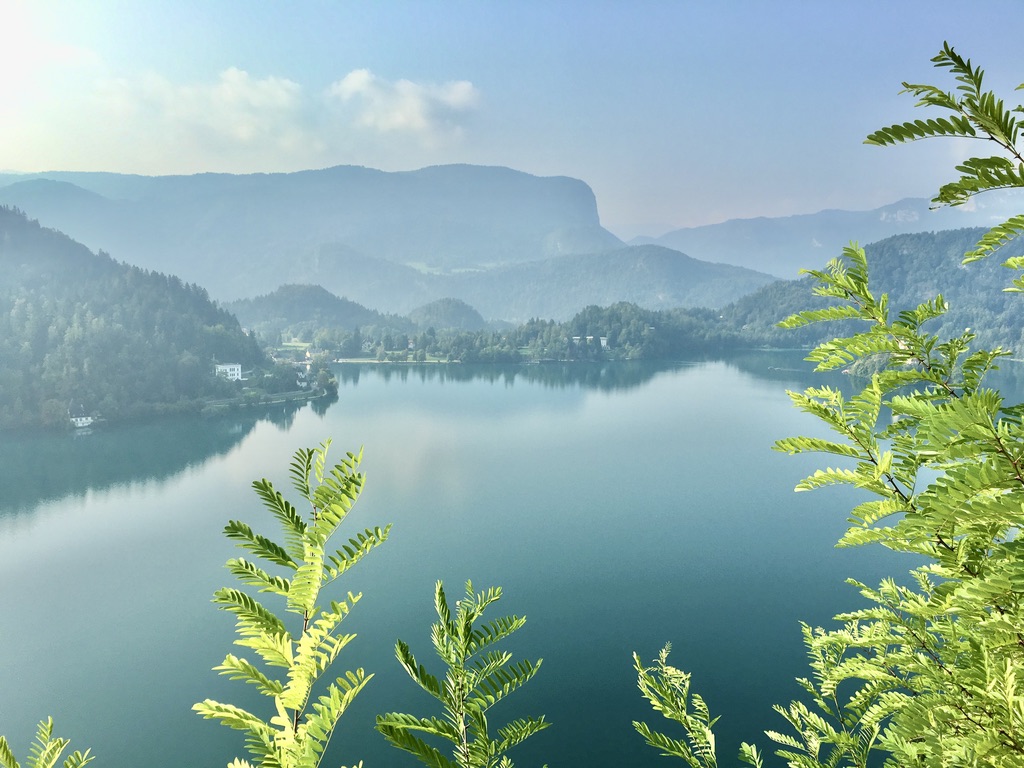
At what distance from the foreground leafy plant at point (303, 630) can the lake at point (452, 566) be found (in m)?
6.96

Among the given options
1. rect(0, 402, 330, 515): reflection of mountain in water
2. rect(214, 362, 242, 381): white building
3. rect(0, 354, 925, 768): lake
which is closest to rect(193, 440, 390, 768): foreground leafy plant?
rect(0, 354, 925, 768): lake

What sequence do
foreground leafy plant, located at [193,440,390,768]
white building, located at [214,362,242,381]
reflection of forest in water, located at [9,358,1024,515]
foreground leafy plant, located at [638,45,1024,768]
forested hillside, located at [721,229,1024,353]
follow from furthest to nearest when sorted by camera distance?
forested hillside, located at [721,229,1024,353]
white building, located at [214,362,242,381]
reflection of forest in water, located at [9,358,1024,515]
foreground leafy plant, located at [638,45,1024,768]
foreground leafy plant, located at [193,440,390,768]

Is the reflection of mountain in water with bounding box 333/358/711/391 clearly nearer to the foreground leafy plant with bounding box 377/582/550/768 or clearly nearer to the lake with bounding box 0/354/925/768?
the lake with bounding box 0/354/925/768

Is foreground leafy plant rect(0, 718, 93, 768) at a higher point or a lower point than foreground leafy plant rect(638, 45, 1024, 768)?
lower

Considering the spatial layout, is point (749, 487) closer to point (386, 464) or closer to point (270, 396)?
point (386, 464)

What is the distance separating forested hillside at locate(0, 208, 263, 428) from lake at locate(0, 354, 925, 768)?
15.5 feet

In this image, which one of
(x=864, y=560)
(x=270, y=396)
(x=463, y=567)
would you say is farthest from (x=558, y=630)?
(x=270, y=396)

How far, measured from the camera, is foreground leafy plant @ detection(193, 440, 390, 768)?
1059 mm

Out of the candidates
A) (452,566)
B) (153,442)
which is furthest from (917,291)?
(153,442)

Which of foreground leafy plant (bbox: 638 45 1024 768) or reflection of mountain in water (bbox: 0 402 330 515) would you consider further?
reflection of mountain in water (bbox: 0 402 330 515)

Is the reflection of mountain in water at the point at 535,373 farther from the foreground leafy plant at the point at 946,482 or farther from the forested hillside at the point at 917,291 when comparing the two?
the foreground leafy plant at the point at 946,482

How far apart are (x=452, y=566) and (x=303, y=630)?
22143mm

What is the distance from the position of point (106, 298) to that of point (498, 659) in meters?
72.8

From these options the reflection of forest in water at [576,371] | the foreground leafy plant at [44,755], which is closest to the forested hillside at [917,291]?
the reflection of forest in water at [576,371]
